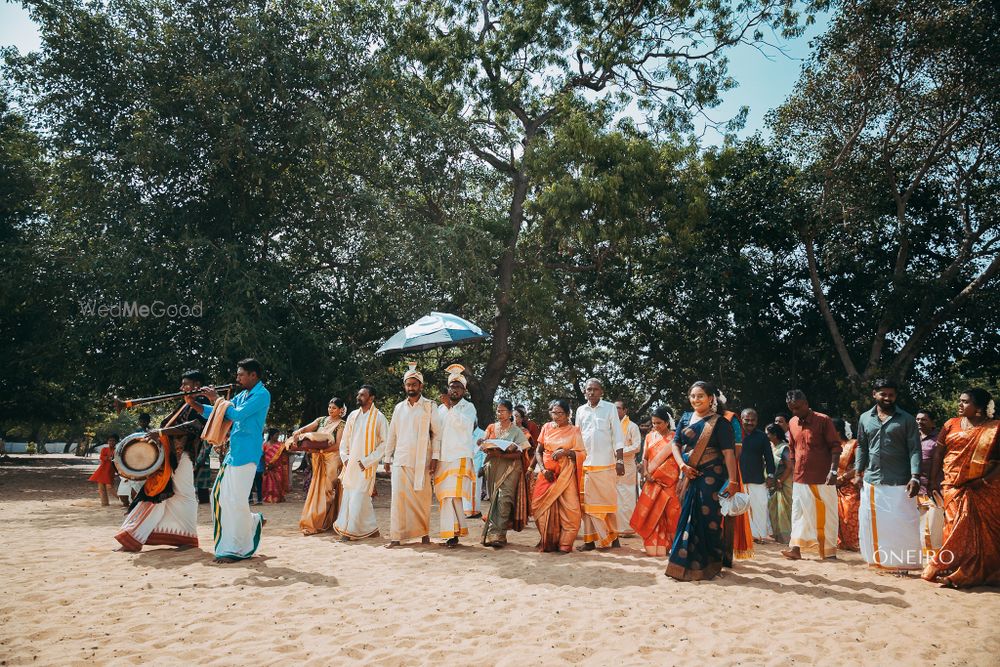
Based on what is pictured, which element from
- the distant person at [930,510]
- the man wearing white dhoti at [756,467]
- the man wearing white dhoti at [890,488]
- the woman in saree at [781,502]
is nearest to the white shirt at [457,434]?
the man wearing white dhoti at [756,467]

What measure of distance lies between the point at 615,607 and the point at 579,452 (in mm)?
2929

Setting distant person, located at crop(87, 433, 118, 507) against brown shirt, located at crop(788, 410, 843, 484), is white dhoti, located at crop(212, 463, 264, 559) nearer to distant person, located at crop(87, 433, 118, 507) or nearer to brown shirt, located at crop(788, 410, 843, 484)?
brown shirt, located at crop(788, 410, 843, 484)

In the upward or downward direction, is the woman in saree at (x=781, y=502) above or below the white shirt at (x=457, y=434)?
below

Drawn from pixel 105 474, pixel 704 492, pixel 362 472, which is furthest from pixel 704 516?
pixel 105 474

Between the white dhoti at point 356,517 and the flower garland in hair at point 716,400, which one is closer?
the flower garland in hair at point 716,400

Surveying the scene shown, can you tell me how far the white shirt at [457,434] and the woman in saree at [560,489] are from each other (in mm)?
932

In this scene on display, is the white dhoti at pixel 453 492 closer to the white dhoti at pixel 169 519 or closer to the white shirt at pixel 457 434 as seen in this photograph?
the white shirt at pixel 457 434

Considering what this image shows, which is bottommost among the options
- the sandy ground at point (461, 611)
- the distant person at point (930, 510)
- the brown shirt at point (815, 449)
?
Answer: the sandy ground at point (461, 611)

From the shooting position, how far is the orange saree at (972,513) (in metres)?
6.30

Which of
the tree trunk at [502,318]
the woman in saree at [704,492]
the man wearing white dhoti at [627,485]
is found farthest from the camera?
the tree trunk at [502,318]

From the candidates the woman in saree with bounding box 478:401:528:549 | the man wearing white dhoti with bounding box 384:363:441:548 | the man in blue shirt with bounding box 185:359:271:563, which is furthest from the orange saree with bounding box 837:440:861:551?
the man in blue shirt with bounding box 185:359:271:563

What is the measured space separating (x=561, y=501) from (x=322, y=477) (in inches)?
134

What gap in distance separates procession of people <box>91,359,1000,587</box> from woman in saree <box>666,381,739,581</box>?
0.5 inches

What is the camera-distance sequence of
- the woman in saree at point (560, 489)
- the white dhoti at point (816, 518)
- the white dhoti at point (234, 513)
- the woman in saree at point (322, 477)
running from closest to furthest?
the white dhoti at point (234, 513) → the white dhoti at point (816, 518) → the woman in saree at point (560, 489) → the woman in saree at point (322, 477)
